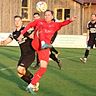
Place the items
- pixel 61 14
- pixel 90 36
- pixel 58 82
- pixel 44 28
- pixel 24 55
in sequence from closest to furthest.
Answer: pixel 44 28 → pixel 24 55 → pixel 58 82 → pixel 90 36 → pixel 61 14

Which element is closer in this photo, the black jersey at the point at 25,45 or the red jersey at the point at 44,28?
the red jersey at the point at 44,28

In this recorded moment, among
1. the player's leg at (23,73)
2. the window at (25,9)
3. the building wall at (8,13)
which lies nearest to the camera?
the player's leg at (23,73)

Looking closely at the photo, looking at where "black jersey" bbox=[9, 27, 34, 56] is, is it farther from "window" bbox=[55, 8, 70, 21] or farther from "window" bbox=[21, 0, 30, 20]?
"window" bbox=[55, 8, 70, 21]

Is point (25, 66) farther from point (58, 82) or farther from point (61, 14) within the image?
point (61, 14)

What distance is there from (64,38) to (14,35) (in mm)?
17085

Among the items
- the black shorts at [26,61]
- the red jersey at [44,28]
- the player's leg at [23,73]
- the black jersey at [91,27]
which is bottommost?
the player's leg at [23,73]

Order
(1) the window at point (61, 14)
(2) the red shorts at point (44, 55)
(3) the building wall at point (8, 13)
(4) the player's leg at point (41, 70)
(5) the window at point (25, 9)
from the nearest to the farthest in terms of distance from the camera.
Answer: (4) the player's leg at point (41, 70) < (2) the red shorts at point (44, 55) < (3) the building wall at point (8, 13) < (5) the window at point (25, 9) < (1) the window at point (61, 14)

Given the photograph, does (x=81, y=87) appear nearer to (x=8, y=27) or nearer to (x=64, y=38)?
(x=64, y=38)

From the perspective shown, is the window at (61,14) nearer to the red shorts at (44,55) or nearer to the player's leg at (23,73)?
the player's leg at (23,73)

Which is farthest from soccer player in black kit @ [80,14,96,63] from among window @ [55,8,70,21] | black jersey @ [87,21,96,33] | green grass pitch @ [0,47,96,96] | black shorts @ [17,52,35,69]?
window @ [55,8,70,21]

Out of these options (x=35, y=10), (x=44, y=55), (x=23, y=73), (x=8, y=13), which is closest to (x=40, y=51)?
(x=44, y=55)

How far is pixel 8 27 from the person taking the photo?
3647 cm

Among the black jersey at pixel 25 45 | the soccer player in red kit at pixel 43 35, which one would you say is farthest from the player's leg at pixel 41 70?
the black jersey at pixel 25 45

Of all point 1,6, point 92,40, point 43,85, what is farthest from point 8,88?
point 1,6
